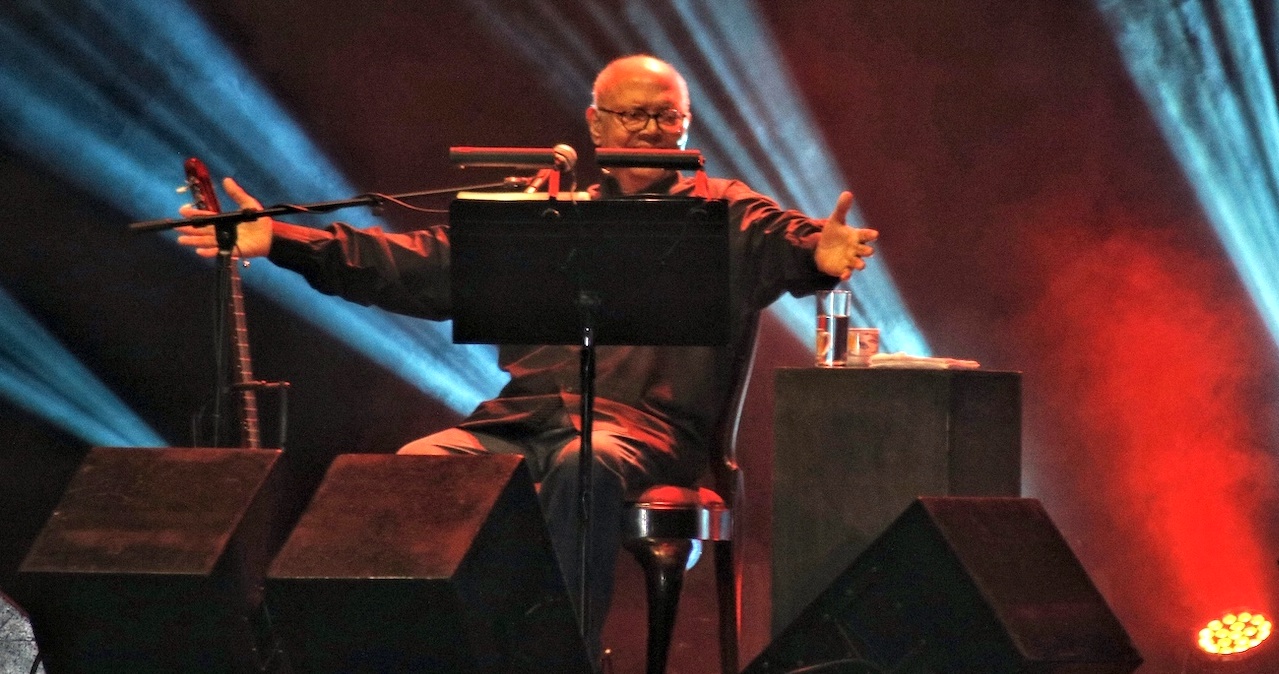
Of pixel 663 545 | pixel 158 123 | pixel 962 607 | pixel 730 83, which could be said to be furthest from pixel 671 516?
pixel 158 123

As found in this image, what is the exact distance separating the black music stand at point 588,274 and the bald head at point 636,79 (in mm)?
967

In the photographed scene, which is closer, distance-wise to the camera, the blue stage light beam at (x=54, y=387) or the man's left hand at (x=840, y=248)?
the man's left hand at (x=840, y=248)

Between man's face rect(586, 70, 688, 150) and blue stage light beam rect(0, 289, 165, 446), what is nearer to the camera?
man's face rect(586, 70, 688, 150)

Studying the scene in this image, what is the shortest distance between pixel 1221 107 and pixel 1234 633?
1.44m

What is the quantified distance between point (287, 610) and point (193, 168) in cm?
123

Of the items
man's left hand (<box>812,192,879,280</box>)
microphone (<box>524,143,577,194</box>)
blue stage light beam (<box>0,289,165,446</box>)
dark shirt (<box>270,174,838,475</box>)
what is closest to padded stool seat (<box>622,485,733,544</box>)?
dark shirt (<box>270,174,838,475</box>)

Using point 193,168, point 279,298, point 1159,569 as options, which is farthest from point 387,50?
point 1159,569

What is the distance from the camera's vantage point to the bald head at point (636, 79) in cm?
373

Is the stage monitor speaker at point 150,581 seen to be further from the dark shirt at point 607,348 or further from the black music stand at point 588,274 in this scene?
the dark shirt at point 607,348

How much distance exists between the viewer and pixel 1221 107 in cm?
428

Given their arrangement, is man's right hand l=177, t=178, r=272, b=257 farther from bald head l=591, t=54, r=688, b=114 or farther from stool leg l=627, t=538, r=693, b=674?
stool leg l=627, t=538, r=693, b=674

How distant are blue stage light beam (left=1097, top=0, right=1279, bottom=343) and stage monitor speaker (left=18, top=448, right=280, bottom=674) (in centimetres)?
282

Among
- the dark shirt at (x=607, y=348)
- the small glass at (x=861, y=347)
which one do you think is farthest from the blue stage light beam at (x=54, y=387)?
the small glass at (x=861, y=347)

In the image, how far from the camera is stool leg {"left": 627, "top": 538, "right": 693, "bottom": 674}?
126 inches
